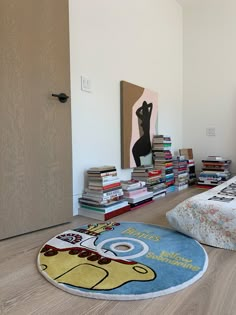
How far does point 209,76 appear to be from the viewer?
323cm

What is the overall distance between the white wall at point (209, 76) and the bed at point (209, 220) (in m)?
1.84

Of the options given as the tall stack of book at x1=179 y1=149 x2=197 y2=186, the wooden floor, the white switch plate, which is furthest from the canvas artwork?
the wooden floor

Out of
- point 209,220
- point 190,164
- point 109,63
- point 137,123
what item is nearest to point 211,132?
point 190,164

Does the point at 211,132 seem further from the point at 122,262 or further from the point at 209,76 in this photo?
the point at 122,262

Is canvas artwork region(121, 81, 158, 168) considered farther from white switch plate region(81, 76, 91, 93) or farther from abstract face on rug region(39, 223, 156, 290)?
Result: abstract face on rug region(39, 223, 156, 290)

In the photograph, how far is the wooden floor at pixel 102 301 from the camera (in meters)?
0.84

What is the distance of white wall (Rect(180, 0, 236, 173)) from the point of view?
10.1ft

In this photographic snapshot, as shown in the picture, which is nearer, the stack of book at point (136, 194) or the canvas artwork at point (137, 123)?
the stack of book at point (136, 194)

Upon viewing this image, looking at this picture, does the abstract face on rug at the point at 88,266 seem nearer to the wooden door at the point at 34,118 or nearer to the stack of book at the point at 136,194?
the wooden door at the point at 34,118

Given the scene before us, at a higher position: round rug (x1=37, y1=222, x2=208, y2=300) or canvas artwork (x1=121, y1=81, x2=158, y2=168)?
canvas artwork (x1=121, y1=81, x2=158, y2=168)

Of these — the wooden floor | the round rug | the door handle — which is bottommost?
the wooden floor

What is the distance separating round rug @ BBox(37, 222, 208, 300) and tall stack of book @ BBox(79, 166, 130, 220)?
0.91ft

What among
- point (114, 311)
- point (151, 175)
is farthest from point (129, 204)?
point (114, 311)

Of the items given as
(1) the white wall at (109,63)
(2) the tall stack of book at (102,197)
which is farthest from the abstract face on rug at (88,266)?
(1) the white wall at (109,63)
